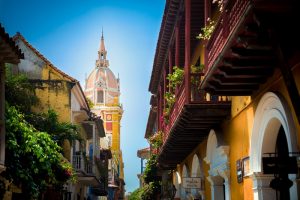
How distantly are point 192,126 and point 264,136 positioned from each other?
389cm

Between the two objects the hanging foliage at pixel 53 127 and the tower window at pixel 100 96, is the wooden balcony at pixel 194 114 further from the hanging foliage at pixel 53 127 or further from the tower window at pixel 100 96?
the tower window at pixel 100 96

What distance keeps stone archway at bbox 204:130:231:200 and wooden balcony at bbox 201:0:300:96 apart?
2.31 metres

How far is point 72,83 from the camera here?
23.2m

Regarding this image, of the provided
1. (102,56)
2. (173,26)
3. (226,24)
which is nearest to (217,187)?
(173,26)

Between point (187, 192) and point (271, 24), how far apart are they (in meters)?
11.9

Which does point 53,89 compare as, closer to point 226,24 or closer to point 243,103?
point 243,103

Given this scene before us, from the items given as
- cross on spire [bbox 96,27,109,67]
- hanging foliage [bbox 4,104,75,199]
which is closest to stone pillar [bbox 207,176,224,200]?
hanging foliage [bbox 4,104,75,199]

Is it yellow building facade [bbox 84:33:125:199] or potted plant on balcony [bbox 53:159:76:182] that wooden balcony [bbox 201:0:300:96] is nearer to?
potted plant on balcony [bbox 53:159:76:182]

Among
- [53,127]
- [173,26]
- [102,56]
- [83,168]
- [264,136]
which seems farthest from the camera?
[102,56]

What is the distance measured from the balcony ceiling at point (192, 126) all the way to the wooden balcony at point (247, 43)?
146cm

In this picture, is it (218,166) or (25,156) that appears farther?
(25,156)

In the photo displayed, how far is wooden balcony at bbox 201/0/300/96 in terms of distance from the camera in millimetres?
5746

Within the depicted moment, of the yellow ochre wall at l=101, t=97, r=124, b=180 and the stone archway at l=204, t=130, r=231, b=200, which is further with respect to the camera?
the yellow ochre wall at l=101, t=97, r=124, b=180

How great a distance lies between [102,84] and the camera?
75.9 m
